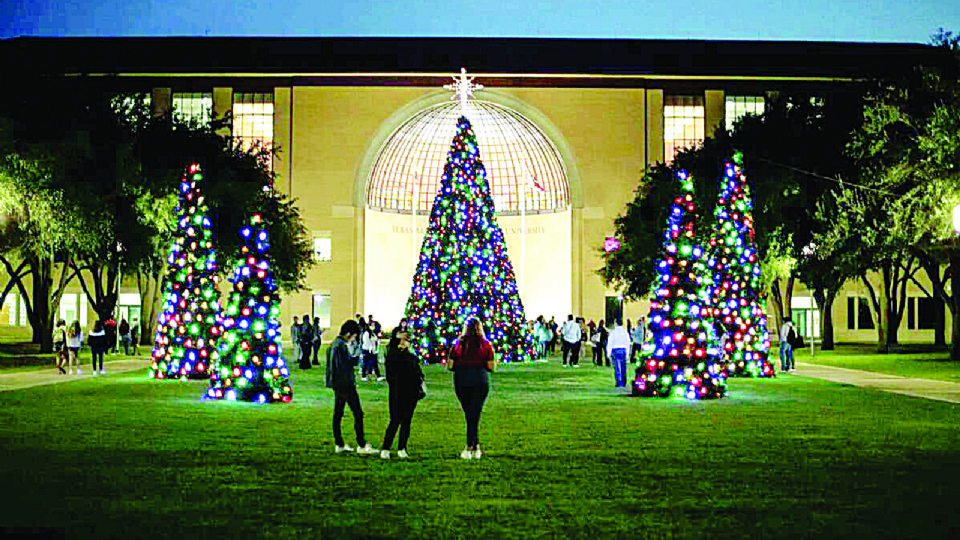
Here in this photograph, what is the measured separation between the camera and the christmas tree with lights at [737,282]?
32.6 m

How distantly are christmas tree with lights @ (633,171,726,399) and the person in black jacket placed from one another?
11735mm

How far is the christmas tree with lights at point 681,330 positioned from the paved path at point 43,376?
14.1 meters

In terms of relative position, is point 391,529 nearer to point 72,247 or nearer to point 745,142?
point 72,247

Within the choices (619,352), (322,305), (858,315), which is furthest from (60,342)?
(858,315)

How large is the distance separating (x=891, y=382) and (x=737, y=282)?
4.90 metres

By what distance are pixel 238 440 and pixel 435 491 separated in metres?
5.34

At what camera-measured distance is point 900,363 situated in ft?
134

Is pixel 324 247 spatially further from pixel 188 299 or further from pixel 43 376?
pixel 43 376

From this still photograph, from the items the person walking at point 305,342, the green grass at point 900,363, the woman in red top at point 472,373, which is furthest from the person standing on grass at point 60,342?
the green grass at point 900,363

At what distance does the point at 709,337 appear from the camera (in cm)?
2469

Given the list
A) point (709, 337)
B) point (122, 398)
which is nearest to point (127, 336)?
point (122, 398)

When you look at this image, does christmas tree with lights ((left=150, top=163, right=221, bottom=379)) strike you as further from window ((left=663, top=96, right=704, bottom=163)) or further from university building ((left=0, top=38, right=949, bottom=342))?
window ((left=663, top=96, right=704, bottom=163))

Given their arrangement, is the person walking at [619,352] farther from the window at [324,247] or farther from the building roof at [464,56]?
the building roof at [464,56]

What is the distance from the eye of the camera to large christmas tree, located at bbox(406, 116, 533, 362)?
38312 millimetres
